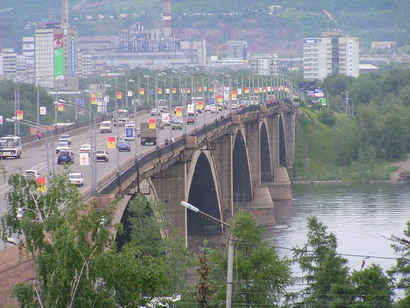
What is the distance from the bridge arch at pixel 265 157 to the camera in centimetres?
10562

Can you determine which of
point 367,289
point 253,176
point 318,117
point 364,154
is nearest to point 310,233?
point 367,289

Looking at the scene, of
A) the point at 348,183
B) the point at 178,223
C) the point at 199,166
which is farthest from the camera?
the point at 348,183

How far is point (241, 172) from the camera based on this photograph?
87.4 m

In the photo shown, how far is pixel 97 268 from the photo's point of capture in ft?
72.5

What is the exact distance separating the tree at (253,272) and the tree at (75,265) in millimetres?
9956

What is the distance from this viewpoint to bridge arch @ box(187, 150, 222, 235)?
65438 millimetres

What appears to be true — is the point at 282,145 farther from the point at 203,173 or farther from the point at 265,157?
the point at 203,173

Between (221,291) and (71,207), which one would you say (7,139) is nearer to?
(221,291)

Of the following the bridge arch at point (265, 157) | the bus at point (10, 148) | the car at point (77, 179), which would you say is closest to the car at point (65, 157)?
the bus at point (10, 148)

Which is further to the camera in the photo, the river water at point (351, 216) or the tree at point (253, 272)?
the river water at point (351, 216)

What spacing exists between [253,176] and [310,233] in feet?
A: 174

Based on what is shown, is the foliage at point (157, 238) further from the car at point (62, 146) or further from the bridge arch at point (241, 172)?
the bridge arch at point (241, 172)

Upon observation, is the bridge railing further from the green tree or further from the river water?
the river water

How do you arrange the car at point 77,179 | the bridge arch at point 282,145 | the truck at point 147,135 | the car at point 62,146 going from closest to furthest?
the car at point 77,179 < the car at point 62,146 < the truck at point 147,135 < the bridge arch at point 282,145
